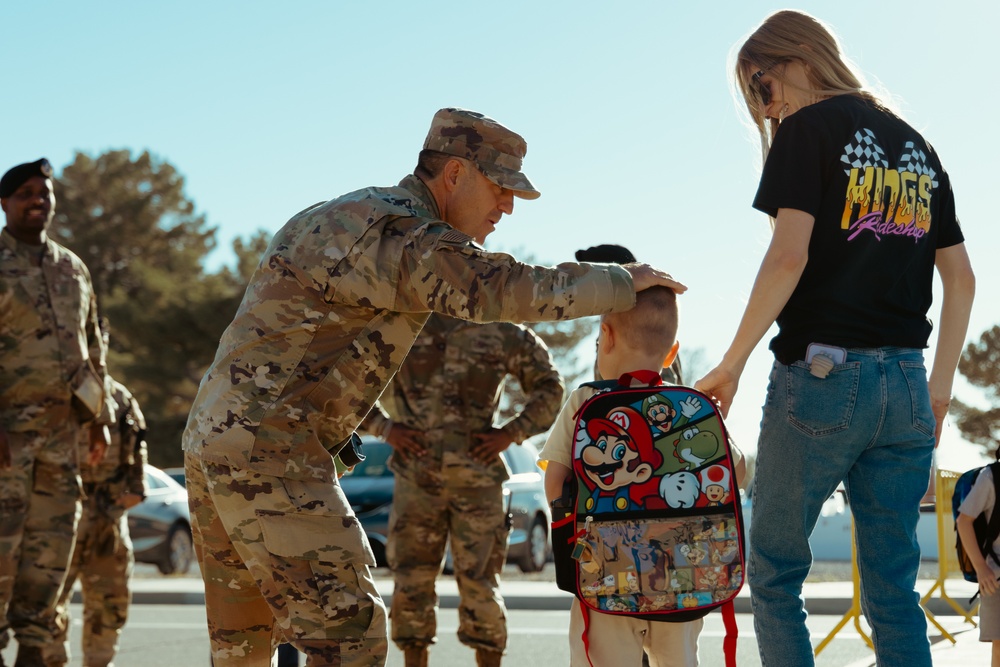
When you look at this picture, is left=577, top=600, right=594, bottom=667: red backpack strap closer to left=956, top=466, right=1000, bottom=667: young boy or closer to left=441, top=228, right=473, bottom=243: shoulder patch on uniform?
left=441, top=228, right=473, bottom=243: shoulder patch on uniform

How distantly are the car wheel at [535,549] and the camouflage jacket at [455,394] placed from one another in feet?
32.6

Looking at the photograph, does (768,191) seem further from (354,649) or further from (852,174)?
(354,649)

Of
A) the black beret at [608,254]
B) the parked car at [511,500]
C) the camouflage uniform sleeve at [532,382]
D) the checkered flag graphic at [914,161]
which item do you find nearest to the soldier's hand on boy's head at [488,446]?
the camouflage uniform sleeve at [532,382]

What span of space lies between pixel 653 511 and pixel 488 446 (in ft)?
9.42

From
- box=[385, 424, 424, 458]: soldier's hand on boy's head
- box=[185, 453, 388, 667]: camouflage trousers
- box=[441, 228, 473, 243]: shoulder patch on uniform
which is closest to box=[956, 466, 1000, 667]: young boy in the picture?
box=[385, 424, 424, 458]: soldier's hand on boy's head

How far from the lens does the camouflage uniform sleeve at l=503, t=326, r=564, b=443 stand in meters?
6.75

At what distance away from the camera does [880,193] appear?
3.87m

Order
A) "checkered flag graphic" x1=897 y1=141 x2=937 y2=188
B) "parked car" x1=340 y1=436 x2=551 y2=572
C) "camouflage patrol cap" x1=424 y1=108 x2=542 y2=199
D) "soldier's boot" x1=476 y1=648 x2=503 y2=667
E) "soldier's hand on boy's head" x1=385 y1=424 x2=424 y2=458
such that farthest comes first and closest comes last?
"parked car" x1=340 y1=436 x2=551 y2=572, "soldier's hand on boy's head" x1=385 y1=424 x2=424 y2=458, "soldier's boot" x1=476 y1=648 x2=503 y2=667, "checkered flag graphic" x1=897 y1=141 x2=937 y2=188, "camouflage patrol cap" x1=424 y1=108 x2=542 y2=199

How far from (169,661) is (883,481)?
19.4ft

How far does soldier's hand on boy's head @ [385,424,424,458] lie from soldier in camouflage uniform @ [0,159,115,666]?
1.60 metres

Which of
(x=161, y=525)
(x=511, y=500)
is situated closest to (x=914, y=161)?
(x=511, y=500)

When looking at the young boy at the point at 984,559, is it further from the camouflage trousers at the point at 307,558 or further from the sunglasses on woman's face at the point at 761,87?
the camouflage trousers at the point at 307,558

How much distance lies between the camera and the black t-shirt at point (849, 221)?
12.5ft

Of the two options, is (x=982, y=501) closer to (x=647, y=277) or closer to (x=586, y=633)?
(x=586, y=633)
